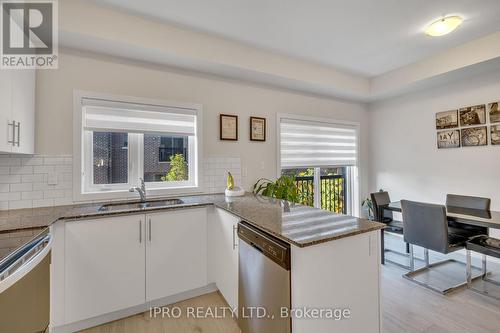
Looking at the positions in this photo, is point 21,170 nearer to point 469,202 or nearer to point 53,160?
point 53,160

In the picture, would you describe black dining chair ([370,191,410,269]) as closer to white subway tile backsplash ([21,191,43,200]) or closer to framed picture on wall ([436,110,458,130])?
framed picture on wall ([436,110,458,130])

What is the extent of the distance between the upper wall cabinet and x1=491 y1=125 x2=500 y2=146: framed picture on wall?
472 centimetres

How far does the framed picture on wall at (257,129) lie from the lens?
313 cm

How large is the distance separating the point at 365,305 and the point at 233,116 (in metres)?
2.36

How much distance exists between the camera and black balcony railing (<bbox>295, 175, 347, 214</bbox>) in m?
3.77

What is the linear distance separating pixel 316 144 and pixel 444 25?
6.53ft

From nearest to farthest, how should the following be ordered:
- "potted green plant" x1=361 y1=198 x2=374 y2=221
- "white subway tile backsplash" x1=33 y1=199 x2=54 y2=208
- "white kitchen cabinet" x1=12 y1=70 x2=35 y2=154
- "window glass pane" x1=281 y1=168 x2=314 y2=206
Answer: "white kitchen cabinet" x1=12 y1=70 x2=35 y2=154
"white subway tile backsplash" x1=33 y1=199 x2=54 y2=208
"window glass pane" x1=281 y1=168 x2=314 y2=206
"potted green plant" x1=361 y1=198 x2=374 y2=221

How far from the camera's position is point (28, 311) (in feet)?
3.67

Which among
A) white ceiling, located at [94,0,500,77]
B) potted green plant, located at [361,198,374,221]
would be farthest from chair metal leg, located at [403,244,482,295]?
white ceiling, located at [94,0,500,77]

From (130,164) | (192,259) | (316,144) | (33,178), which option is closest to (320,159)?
(316,144)

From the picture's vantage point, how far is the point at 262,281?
1.42 metres

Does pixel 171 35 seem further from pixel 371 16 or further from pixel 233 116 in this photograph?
pixel 371 16

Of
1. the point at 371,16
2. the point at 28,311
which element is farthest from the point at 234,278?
the point at 371,16

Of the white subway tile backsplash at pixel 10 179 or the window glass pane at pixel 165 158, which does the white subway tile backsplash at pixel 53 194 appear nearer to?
the white subway tile backsplash at pixel 10 179
